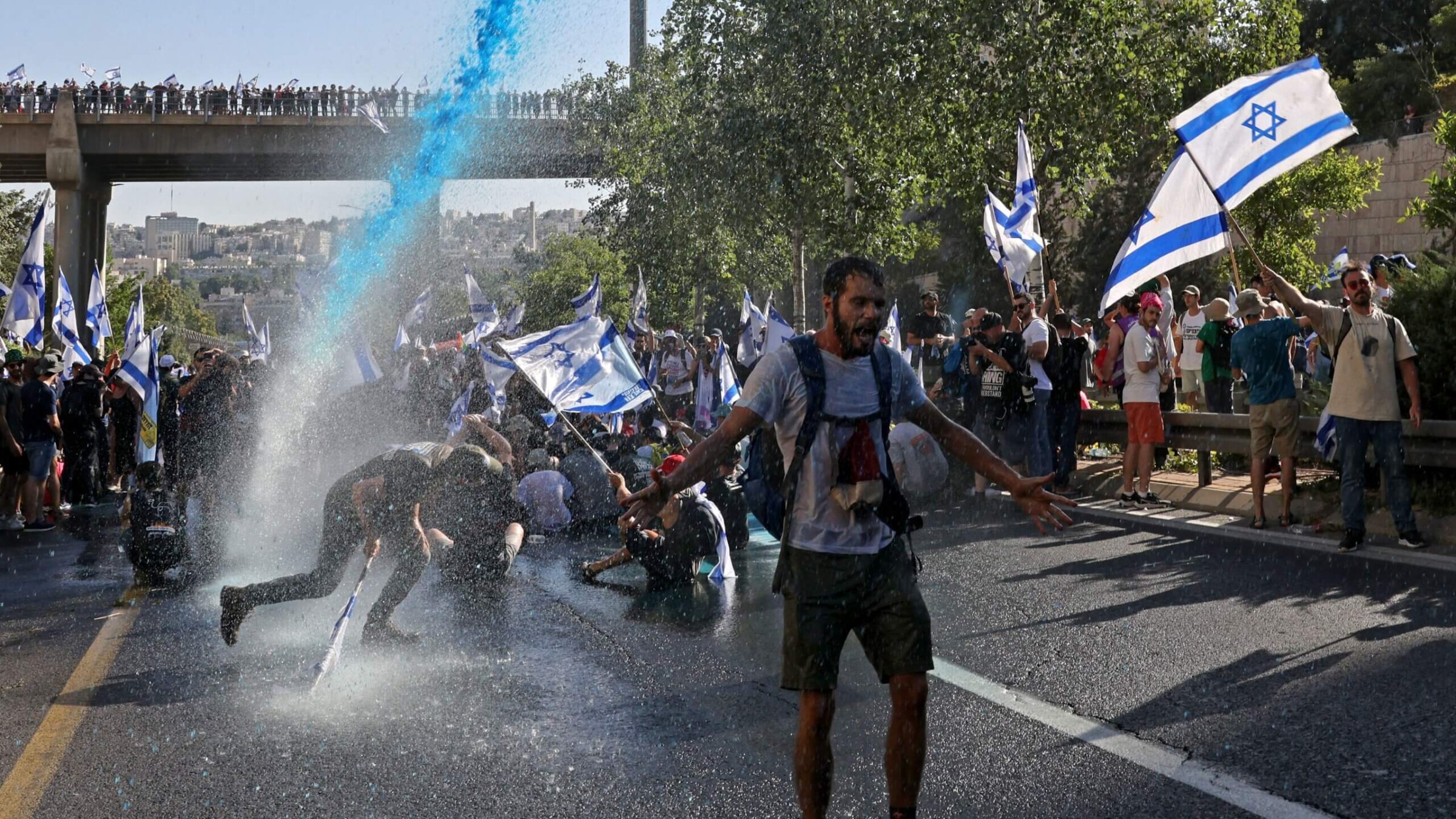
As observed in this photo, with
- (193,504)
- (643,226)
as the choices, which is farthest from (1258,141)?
(643,226)

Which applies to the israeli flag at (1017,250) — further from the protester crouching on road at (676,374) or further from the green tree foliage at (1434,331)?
the protester crouching on road at (676,374)

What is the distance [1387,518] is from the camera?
10.4 meters

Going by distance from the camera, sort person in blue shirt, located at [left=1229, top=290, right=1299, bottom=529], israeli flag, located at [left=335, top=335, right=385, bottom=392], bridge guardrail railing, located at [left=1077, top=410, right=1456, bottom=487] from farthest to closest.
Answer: israeli flag, located at [left=335, top=335, right=385, bottom=392] → person in blue shirt, located at [left=1229, top=290, right=1299, bottom=529] → bridge guardrail railing, located at [left=1077, top=410, right=1456, bottom=487]

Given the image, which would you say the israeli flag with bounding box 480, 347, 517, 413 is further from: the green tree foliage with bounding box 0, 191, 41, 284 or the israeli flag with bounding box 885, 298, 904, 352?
the green tree foliage with bounding box 0, 191, 41, 284

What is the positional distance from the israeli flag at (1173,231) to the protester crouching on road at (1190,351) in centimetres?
529

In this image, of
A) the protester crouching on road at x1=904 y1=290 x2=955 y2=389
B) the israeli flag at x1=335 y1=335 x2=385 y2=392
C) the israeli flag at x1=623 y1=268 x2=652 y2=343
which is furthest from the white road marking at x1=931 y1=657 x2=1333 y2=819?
the israeli flag at x1=623 y1=268 x2=652 y2=343

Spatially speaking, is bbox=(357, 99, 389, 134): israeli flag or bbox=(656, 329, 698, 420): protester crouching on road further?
bbox=(357, 99, 389, 134): israeli flag

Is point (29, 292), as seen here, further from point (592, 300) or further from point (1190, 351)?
point (1190, 351)

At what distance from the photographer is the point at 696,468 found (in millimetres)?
4266

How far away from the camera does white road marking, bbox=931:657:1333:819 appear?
4.47 metres

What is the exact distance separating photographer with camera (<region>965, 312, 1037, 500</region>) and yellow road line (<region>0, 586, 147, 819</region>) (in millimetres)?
7641

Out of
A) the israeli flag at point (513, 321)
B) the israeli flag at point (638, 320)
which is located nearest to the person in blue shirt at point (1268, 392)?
the israeli flag at point (638, 320)

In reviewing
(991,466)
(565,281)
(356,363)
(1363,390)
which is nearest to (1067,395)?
(1363,390)

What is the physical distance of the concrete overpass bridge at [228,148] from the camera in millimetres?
48281
